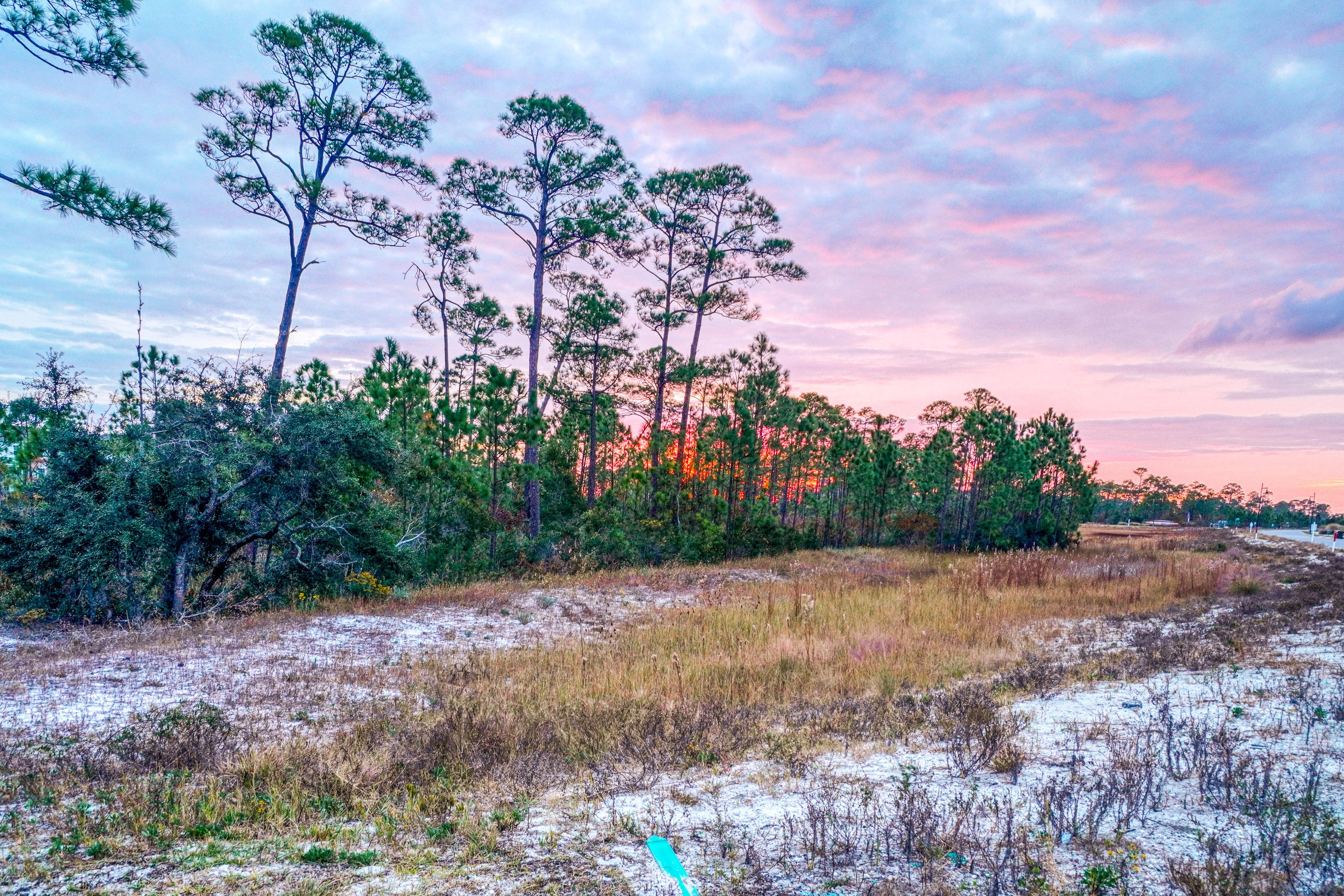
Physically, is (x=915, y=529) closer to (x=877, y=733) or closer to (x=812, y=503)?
(x=812, y=503)

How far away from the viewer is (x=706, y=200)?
2462cm

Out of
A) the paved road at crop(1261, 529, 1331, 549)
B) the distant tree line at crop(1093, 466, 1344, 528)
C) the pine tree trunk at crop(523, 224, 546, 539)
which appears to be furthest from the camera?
the distant tree line at crop(1093, 466, 1344, 528)

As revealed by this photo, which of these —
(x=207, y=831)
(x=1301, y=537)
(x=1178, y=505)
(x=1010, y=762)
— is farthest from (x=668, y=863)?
(x=1178, y=505)

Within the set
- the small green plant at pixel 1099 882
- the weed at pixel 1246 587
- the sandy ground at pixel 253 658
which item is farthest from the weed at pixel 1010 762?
the weed at pixel 1246 587

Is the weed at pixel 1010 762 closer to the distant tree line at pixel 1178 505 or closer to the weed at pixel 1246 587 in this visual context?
the weed at pixel 1246 587

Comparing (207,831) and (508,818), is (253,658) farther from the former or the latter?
(508,818)

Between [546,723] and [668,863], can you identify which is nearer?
[668,863]

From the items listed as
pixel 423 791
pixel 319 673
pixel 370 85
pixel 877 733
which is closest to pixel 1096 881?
pixel 877 733

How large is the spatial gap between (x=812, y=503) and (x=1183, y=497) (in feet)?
281

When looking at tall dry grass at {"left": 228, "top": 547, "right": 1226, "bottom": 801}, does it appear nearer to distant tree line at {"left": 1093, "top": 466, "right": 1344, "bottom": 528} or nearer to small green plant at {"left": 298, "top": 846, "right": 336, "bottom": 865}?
small green plant at {"left": 298, "top": 846, "right": 336, "bottom": 865}

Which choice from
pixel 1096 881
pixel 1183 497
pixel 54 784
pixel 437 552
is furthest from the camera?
pixel 1183 497

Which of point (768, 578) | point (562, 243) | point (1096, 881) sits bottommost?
point (768, 578)

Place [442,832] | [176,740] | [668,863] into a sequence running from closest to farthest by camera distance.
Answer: [668,863] → [442,832] → [176,740]

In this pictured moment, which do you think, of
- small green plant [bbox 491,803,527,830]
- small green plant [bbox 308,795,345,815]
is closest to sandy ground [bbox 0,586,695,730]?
small green plant [bbox 308,795,345,815]
